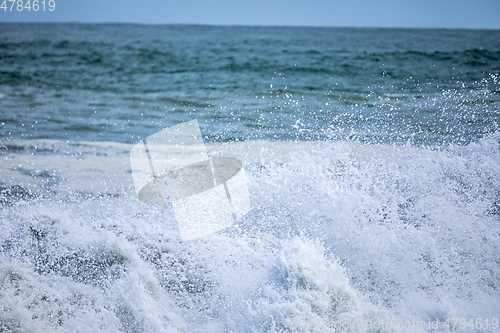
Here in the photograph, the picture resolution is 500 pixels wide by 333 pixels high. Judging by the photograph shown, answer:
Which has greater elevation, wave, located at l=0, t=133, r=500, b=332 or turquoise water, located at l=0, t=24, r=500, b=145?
turquoise water, located at l=0, t=24, r=500, b=145

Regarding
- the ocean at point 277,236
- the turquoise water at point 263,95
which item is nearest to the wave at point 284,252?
the ocean at point 277,236

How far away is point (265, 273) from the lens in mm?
2143

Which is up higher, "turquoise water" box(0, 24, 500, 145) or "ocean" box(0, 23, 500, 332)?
"turquoise water" box(0, 24, 500, 145)

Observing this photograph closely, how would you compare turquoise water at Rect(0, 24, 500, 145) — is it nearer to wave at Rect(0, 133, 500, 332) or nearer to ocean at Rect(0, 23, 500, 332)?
ocean at Rect(0, 23, 500, 332)

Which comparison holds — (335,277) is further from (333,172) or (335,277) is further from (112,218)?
(112,218)

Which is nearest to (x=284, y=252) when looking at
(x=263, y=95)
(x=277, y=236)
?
(x=277, y=236)

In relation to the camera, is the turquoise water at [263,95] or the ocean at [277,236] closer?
the ocean at [277,236]

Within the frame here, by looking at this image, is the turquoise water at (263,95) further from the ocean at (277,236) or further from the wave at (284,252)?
the wave at (284,252)

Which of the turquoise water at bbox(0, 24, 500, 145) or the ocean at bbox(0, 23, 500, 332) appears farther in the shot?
the turquoise water at bbox(0, 24, 500, 145)

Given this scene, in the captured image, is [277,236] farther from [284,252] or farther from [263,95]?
[263,95]

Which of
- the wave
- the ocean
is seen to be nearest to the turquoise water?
the ocean

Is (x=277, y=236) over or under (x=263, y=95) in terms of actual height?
under

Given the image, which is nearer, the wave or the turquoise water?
the wave

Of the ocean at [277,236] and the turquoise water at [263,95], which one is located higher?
the turquoise water at [263,95]
